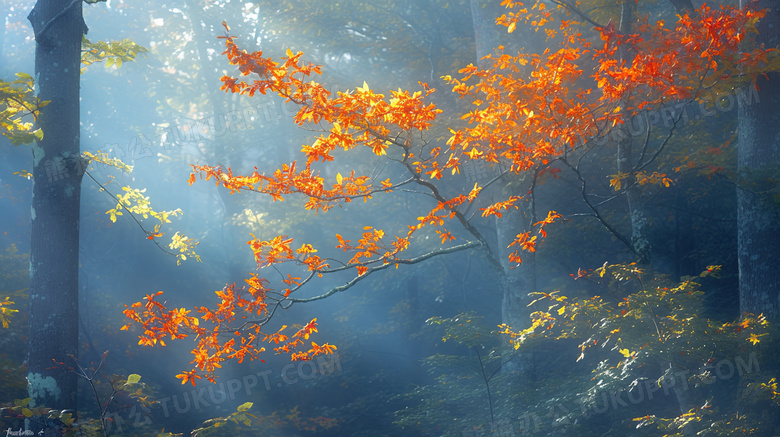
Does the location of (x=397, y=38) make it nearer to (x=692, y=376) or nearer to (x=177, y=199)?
(x=692, y=376)

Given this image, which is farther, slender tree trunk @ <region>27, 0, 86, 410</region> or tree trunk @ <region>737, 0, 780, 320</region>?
tree trunk @ <region>737, 0, 780, 320</region>

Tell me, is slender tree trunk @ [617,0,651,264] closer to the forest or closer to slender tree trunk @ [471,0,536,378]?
the forest

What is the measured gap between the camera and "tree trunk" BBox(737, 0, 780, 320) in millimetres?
5891

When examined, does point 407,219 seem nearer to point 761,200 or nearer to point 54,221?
point 761,200

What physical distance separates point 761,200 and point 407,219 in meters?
9.38

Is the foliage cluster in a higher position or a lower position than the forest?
lower

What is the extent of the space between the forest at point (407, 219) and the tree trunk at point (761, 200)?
3 centimetres

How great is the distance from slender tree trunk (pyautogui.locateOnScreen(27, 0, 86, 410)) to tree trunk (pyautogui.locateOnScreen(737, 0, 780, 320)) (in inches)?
276

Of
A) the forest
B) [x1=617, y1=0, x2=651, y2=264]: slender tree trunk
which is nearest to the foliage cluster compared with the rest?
the forest

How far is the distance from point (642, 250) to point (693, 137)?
297 centimetres

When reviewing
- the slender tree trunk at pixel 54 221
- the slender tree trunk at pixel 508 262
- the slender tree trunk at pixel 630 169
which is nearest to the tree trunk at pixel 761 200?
the slender tree trunk at pixel 630 169

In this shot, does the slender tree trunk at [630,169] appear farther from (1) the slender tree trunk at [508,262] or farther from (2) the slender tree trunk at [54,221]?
(2) the slender tree trunk at [54,221]

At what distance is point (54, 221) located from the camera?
4.47m

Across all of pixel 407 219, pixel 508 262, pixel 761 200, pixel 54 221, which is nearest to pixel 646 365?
pixel 761 200
